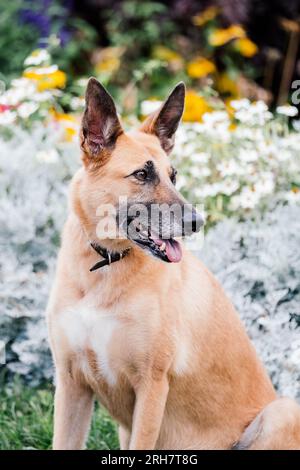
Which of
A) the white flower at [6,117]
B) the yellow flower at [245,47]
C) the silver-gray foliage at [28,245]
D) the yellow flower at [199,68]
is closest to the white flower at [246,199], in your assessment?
the silver-gray foliage at [28,245]

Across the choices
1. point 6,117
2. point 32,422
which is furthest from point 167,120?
point 6,117

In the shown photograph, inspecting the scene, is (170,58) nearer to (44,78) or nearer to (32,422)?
(44,78)

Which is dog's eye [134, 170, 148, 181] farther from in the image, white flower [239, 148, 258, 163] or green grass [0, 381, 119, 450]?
white flower [239, 148, 258, 163]

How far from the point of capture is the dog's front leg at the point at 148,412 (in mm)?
3076

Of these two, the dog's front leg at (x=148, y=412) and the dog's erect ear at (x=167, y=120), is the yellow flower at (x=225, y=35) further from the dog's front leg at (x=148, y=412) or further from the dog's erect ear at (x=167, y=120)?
the dog's front leg at (x=148, y=412)

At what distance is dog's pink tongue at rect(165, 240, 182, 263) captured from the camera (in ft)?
10.3

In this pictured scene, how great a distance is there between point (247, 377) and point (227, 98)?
541cm

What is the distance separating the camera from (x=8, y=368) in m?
4.50

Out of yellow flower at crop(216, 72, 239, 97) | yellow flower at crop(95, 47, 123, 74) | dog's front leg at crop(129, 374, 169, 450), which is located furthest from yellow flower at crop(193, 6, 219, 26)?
dog's front leg at crop(129, 374, 169, 450)

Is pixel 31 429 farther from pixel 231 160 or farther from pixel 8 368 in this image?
pixel 231 160

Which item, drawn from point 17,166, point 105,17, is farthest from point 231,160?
point 105,17

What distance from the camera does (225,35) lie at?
26.4 feet

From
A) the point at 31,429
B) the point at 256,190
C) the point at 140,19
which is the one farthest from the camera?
the point at 140,19

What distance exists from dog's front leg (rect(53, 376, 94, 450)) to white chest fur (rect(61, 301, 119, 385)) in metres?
0.21
